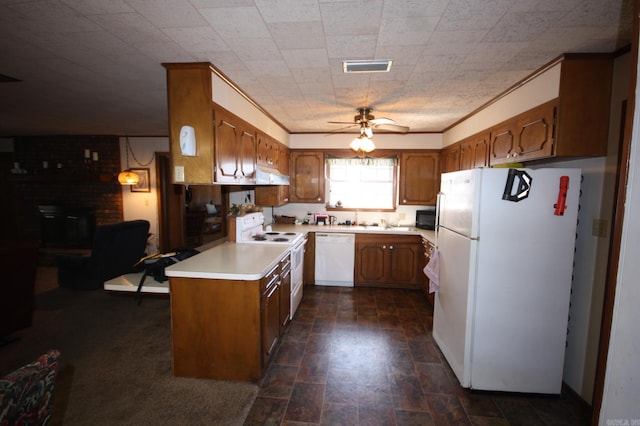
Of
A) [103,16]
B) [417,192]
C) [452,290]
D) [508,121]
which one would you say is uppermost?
[103,16]

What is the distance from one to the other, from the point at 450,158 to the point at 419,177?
0.59 m

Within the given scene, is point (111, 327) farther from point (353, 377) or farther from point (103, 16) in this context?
point (103, 16)

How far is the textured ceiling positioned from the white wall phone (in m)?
0.53

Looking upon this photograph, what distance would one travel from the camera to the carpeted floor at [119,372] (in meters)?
1.86

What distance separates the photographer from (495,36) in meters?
1.70

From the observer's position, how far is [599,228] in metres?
1.94

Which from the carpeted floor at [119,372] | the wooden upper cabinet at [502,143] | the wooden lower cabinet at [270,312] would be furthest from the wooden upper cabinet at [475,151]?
the carpeted floor at [119,372]

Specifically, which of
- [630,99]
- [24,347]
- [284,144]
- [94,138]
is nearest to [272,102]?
[284,144]

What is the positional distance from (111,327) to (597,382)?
4011mm

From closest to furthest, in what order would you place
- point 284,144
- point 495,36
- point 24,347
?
1. point 495,36
2. point 24,347
3. point 284,144

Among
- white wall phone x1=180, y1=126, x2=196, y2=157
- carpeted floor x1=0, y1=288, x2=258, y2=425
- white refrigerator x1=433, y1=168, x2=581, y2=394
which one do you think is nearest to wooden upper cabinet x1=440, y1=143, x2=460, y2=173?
white refrigerator x1=433, y1=168, x2=581, y2=394

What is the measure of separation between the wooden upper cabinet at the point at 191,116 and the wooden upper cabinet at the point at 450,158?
10.6 feet

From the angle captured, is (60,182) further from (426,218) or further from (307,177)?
(426,218)

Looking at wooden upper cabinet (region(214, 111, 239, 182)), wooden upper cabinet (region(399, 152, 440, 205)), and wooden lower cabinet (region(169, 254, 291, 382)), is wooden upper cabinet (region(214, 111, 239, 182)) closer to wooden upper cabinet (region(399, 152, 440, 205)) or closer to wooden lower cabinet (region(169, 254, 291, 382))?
wooden lower cabinet (region(169, 254, 291, 382))
